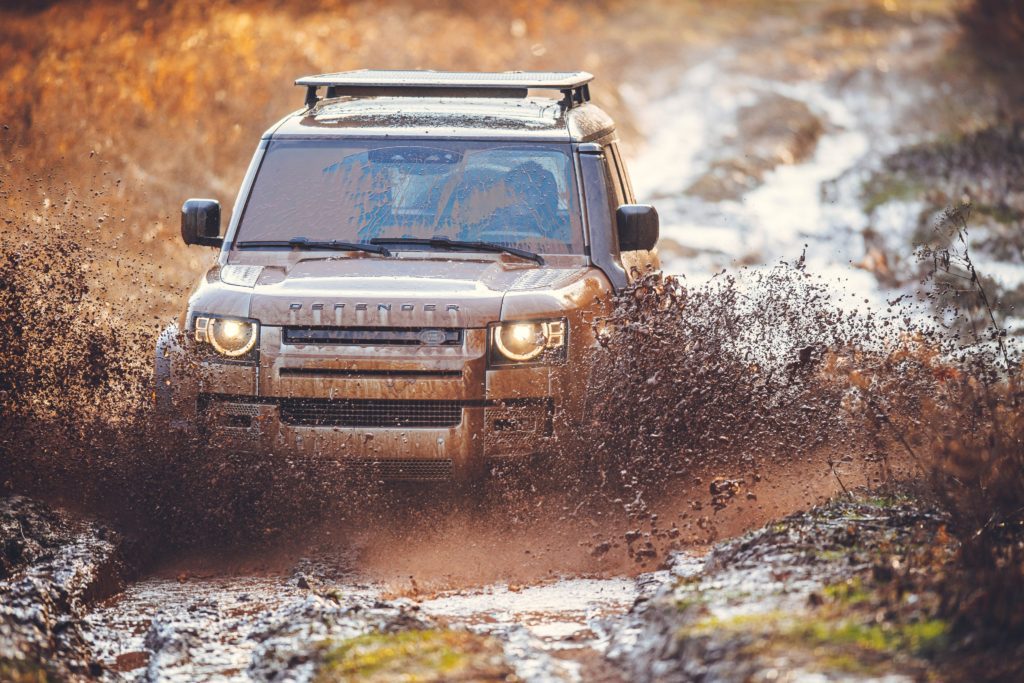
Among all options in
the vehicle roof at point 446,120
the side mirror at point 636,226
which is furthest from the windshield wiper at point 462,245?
the vehicle roof at point 446,120

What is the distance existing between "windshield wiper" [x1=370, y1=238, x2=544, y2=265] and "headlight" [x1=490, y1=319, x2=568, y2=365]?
2.35 ft

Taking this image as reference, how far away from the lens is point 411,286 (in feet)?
21.5

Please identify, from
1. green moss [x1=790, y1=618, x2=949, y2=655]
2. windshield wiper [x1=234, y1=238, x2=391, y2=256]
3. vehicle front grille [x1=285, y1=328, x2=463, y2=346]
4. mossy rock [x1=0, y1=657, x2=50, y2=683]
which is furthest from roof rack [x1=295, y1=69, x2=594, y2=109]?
green moss [x1=790, y1=618, x2=949, y2=655]

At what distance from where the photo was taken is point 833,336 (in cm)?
775

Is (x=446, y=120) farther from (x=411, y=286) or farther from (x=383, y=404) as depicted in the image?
(x=383, y=404)

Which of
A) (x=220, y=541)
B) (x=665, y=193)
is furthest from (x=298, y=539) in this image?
(x=665, y=193)

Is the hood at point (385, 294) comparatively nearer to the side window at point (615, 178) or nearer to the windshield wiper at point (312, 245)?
the windshield wiper at point (312, 245)

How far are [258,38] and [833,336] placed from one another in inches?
626

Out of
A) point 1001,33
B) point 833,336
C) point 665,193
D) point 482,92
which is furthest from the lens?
point 1001,33

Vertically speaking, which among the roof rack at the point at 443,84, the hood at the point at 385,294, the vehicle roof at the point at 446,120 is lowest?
the hood at the point at 385,294

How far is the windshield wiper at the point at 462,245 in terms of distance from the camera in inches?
283

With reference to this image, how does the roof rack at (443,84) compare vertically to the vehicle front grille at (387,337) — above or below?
above

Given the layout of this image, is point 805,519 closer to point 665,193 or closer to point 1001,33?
point 665,193

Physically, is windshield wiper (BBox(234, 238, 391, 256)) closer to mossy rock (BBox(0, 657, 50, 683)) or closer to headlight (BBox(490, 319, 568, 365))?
headlight (BBox(490, 319, 568, 365))
